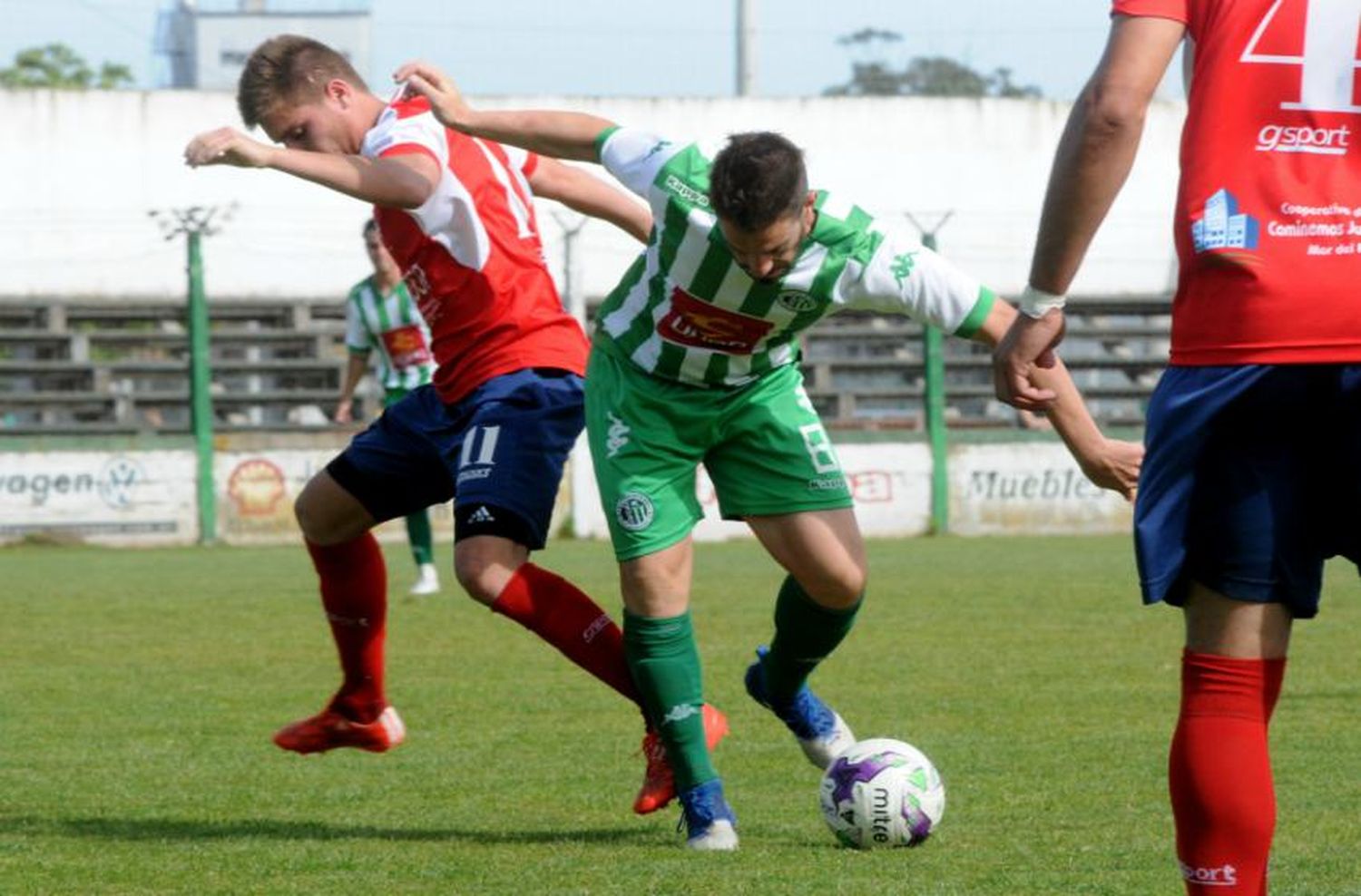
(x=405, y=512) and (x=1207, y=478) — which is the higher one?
→ (x=1207, y=478)

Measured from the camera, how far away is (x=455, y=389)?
20.4 ft

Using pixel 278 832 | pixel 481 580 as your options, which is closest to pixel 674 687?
pixel 481 580

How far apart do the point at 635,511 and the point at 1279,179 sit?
2256mm

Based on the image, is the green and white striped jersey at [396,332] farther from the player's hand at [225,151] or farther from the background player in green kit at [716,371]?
the player's hand at [225,151]

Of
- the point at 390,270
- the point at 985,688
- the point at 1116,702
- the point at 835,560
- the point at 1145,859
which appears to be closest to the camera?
the point at 1145,859

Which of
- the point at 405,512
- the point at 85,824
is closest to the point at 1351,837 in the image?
the point at 405,512

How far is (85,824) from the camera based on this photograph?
5.75 meters

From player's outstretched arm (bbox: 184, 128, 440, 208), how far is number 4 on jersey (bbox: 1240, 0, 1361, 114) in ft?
8.33

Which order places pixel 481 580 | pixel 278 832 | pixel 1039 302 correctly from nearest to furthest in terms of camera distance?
pixel 1039 302
pixel 278 832
pixel 481 580

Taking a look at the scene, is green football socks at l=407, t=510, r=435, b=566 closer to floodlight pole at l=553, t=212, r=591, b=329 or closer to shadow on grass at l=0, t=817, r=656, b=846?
floodlight pole at l=553, t=212, r=591, b=329

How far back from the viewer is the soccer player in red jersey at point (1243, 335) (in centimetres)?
338

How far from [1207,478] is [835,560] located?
85.5 inches

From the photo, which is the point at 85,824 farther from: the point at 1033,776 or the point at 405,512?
the point at 1033,776

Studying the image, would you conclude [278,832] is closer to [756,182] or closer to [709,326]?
[709,326]
